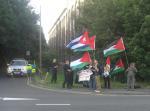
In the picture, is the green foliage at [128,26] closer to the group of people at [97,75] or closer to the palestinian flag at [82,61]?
the group of people at [97,75]

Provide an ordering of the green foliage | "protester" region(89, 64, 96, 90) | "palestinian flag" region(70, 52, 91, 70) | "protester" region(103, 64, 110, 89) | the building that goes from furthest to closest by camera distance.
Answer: the building, the green foliage, "palestinian flag" region(70, 52, 91, 70), "protester" region(103, 64, 110, 89), "protester" region(89, 64, 96, 90)

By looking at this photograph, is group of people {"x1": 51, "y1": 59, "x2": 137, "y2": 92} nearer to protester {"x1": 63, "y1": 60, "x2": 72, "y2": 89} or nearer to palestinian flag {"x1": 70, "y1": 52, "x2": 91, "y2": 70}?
protester {"x1": 63, "y1": 60, "x2": 72, "y2": 89}

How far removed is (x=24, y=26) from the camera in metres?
53.7

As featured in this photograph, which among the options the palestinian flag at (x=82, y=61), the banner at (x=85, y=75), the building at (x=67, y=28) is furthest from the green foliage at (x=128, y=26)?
the building at (x=67, y=28)

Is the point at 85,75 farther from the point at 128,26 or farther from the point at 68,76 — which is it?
the point at 128,26

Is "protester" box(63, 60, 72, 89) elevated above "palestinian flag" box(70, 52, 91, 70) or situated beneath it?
situated beneath

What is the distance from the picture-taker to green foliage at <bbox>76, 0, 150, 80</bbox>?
29328mm

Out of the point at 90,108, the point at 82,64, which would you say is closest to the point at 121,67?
the point at 82,64

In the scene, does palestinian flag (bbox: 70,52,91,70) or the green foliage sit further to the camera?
the green foliage

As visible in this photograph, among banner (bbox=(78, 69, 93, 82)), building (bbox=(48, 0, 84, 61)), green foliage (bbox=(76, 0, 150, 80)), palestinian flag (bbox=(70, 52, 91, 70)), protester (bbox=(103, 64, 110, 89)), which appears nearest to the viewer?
banner (bbox=(78, 69, 93, 82))

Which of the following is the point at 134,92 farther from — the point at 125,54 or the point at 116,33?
the point at 116,33

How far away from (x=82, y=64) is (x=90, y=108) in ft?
36.4

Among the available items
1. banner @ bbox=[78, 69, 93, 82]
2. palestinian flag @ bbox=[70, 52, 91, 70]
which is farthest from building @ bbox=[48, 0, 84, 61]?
banner @ bbox=[78, 69, 93, 82]

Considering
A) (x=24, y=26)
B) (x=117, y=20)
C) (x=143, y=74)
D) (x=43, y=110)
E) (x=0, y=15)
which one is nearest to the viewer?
(x=43, y=110)
